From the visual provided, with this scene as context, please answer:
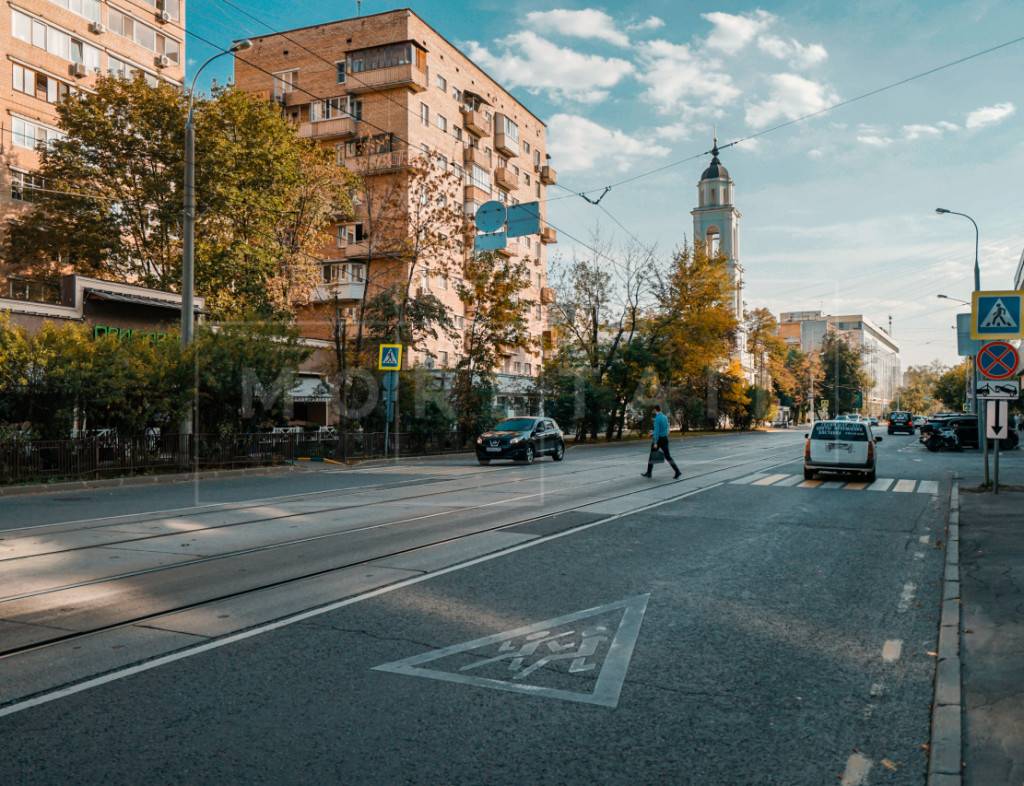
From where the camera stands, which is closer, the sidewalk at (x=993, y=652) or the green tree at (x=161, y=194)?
the sidewalk at (x=993, y=652)

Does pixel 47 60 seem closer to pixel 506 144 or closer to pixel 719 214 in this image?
pixel 506 144

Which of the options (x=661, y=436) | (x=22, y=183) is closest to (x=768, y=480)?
(x=661, y=436)

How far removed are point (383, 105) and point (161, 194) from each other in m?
18.1

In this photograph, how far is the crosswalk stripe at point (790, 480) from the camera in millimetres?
17847

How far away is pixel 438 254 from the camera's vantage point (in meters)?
33.4

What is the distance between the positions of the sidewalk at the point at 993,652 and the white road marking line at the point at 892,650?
1.32ft

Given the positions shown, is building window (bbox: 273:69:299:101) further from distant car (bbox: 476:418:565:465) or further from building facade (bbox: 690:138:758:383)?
building facade (bbox: 690:138:758:383)

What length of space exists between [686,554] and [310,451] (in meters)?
19.1

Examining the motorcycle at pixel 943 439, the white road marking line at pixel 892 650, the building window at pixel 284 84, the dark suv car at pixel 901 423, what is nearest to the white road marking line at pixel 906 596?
the white road marking line at pixel 892 650

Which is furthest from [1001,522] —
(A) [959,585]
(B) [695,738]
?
(B) [695,738]

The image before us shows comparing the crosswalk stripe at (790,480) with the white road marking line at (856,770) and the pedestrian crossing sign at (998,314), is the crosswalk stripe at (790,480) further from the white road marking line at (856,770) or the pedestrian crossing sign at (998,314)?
the white road marking line at (856,770)

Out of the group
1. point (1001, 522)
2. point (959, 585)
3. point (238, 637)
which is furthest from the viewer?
point (1001, 522)

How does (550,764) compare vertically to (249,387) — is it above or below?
below

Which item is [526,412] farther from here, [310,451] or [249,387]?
[249,387]
